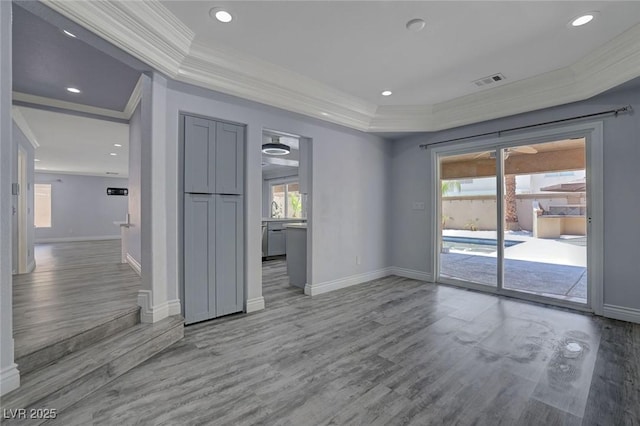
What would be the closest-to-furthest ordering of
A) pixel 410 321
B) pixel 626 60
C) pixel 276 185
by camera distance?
pixel 626 60 < pixel 410 321 < pixel 276 185

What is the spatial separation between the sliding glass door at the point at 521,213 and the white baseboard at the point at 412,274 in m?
0.17

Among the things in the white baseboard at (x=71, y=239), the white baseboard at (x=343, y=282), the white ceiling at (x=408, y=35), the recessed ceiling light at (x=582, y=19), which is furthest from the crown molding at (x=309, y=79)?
the white baseboard at (x=71, y=239)

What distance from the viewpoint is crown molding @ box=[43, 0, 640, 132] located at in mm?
2193

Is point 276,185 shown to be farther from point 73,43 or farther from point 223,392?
point 223,392

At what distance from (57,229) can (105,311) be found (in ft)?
35.4

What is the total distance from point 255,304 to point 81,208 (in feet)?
35.9

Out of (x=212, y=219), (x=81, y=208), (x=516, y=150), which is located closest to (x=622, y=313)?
(x=516, y=150)

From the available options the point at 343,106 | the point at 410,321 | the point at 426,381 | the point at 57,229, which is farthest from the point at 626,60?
the point at 57,229

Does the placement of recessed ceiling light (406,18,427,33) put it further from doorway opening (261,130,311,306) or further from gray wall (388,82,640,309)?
gray wall (388,82,640,309)

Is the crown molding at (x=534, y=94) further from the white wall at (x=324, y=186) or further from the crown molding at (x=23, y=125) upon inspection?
the crown molding at (x=23, y=125)

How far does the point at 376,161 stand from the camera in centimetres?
521

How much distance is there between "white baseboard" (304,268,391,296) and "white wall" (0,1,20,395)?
9.98 ft

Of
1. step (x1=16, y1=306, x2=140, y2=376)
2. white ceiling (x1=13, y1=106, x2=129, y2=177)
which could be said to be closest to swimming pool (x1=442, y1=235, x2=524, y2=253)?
step (x1=16, y1=306, x2=140, y2=376)

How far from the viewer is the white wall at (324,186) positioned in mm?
2990
